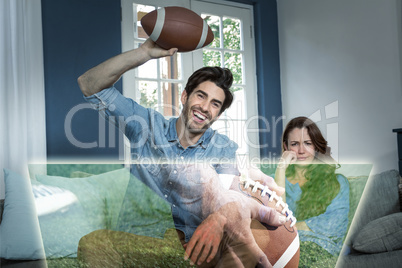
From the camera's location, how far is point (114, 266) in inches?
30.1

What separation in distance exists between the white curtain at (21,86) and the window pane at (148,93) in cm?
55

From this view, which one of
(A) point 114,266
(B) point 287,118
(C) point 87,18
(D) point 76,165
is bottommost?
(A) point 114,266

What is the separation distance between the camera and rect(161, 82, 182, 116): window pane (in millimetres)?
2418

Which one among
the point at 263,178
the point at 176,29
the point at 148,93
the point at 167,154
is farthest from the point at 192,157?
the point at 148,93

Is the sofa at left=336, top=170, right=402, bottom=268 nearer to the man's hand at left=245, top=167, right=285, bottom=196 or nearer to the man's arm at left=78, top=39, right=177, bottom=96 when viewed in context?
the man's hand at left=245, top=167, right=285, bottom=196

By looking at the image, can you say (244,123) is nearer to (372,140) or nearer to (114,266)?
(372,140)

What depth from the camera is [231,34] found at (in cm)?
271

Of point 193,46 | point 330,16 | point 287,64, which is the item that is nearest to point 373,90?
point 330,16

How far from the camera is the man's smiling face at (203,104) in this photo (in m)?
1.02

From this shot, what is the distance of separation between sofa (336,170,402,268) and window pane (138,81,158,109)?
143cm

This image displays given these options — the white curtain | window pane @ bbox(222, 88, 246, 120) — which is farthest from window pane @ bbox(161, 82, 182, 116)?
the white curtain

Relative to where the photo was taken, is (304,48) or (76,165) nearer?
(76,165)

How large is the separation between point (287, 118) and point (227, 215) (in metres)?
2.05
